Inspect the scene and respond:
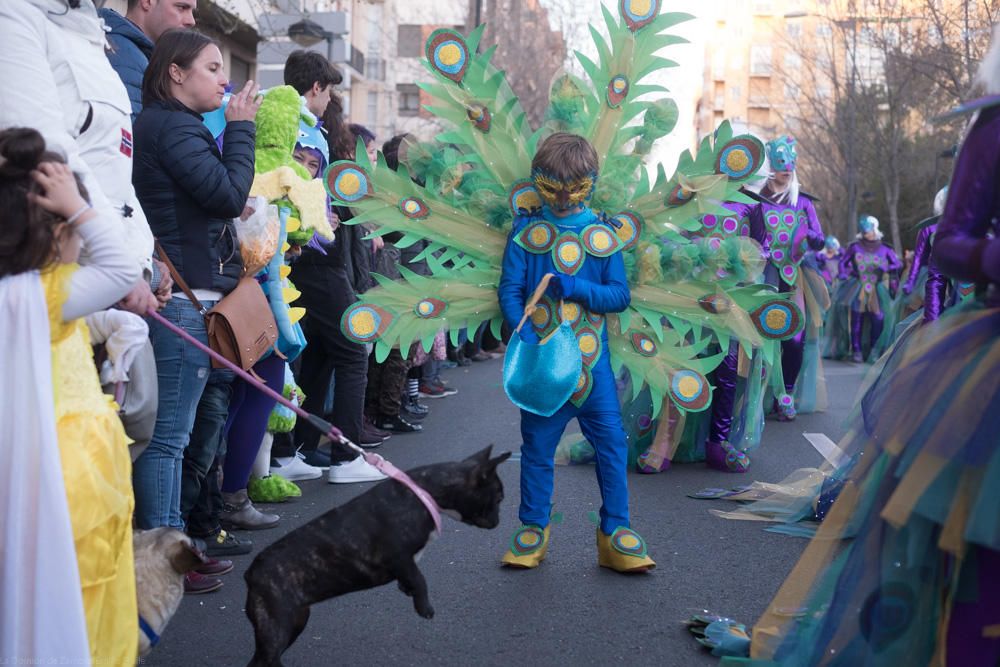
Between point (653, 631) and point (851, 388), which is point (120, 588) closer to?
point (653, 631)

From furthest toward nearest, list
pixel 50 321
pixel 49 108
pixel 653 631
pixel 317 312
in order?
pixel 317 312 < pixel 653 631 < pixel 49 108 < pixel 50 321

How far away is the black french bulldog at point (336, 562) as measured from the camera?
310cm

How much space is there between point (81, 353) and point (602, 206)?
2.66 meters

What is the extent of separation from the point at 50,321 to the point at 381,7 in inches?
1690

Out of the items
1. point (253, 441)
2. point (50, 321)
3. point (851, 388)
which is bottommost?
point (851, 388)

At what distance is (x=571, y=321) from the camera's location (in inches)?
187

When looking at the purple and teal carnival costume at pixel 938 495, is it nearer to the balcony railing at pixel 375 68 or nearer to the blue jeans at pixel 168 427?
the blue jeans at pixel 168 427

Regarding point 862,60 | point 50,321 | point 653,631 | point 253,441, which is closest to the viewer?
point 50,321

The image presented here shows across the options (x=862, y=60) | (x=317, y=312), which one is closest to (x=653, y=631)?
(x=317, y=312)

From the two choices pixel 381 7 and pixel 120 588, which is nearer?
pixel 120 588

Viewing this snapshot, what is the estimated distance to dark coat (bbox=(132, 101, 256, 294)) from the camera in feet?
14.0

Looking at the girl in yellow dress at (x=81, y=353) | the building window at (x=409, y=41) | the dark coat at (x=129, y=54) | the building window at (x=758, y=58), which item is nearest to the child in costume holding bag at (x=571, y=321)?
the dark coat at (x=129, y=54)

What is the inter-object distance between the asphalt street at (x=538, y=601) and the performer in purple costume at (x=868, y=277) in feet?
35.0

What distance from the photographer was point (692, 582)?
4.67 m
